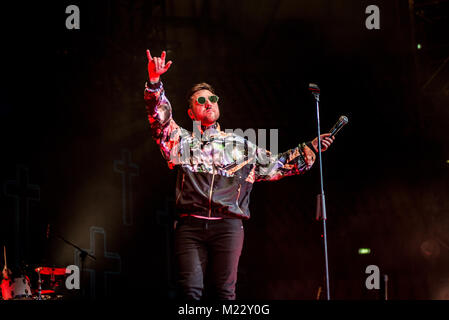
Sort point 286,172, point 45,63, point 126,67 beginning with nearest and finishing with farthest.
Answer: point 286,172 < point 45,63 < point 126,67

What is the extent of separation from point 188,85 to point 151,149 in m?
1.10

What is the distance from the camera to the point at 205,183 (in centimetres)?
344

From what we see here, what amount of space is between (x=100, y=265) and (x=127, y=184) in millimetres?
1216

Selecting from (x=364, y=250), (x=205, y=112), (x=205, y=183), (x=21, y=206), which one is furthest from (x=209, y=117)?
(x=364, y=250)

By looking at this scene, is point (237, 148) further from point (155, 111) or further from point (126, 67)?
point (126, 67)

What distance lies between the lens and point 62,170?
6.91 metres

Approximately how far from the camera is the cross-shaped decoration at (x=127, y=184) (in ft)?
24.8

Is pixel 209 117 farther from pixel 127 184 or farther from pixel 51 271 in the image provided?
pixel 127 184

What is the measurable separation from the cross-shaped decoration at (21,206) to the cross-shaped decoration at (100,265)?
2.68 feet

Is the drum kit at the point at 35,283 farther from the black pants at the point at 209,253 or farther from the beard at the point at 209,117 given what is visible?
the beard at the point at 209,117

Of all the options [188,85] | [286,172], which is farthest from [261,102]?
[286,172]

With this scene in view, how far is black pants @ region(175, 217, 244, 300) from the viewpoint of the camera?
328cm

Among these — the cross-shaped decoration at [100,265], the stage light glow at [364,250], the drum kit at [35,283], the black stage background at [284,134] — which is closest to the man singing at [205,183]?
the drum kit at [35,283]

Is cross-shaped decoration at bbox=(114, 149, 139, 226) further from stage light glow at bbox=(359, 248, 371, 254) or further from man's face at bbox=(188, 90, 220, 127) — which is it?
man's face at bbox=(188, 90, 220, 127)
